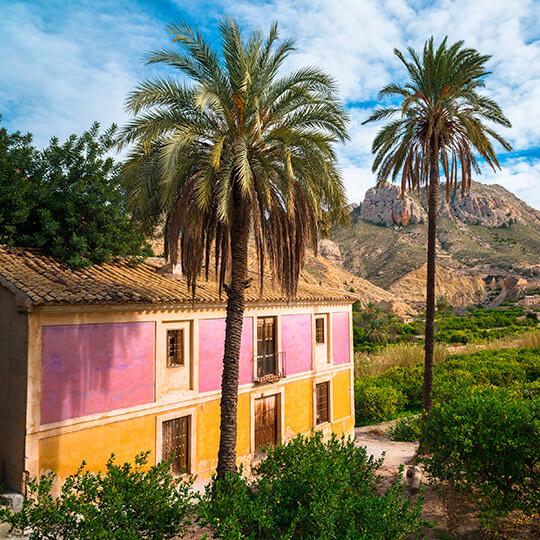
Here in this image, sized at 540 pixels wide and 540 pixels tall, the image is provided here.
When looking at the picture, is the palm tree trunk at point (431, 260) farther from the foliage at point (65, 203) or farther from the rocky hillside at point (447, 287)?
the rocky hillside at point (447, 287)

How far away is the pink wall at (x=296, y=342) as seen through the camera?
16.9 meters

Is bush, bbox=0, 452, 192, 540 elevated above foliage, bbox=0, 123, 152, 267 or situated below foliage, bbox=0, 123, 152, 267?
below

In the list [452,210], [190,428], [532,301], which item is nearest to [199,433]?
[190,428]

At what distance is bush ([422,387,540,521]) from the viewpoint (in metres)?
8.01

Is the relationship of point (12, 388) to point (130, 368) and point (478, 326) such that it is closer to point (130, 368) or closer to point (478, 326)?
point (130, 368)

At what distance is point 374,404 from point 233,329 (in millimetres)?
17994

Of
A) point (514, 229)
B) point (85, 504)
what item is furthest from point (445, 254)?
point (85, 504)

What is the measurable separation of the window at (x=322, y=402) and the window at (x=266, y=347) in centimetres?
312

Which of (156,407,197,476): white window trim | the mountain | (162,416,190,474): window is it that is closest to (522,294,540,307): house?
the mountain

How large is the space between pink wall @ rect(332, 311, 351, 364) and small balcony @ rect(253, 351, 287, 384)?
140 inches

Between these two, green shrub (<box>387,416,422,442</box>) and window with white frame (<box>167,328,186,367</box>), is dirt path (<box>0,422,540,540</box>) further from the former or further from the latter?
green shrub (<box>387,416,422,442</box>)

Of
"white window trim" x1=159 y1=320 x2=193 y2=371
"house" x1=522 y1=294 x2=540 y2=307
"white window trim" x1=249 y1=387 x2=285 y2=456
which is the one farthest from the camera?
"house" x1=522 y1=294 x2=540 y2=307

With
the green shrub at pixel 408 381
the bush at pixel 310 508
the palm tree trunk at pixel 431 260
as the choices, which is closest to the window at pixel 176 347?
the bush at pixel 310 508

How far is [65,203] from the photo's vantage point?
13.9 meters
